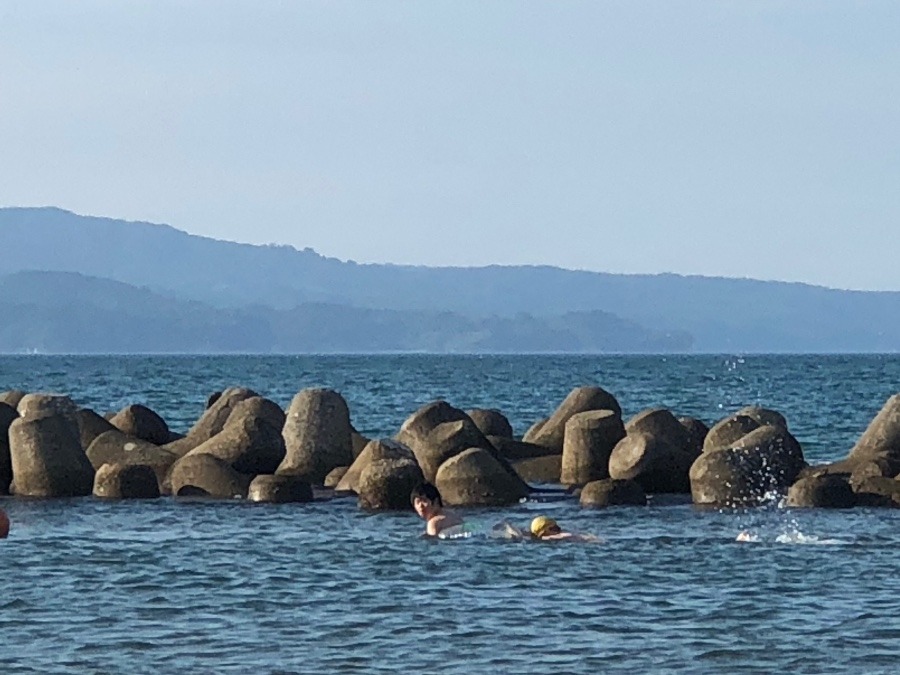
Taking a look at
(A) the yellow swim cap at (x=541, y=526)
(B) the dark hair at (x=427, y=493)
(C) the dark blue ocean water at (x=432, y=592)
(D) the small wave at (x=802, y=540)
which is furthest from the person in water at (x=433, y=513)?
(D) the small wave at (x=802, y=540)

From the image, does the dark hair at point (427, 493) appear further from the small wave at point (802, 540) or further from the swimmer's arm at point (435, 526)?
the small wave at point (802, 540)

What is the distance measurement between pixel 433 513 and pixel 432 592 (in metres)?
4.20

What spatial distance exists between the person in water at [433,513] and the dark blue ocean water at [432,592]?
34 cm

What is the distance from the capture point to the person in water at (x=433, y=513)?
976 inches

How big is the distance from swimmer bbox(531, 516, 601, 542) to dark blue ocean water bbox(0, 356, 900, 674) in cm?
34

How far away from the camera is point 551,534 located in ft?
80.3

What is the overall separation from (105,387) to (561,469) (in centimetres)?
6773

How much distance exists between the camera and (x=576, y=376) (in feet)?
414

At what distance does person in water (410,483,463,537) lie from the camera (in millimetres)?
24781

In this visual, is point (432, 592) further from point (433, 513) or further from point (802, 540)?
point (802, 540)

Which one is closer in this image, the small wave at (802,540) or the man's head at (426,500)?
the small wave at (802,540)

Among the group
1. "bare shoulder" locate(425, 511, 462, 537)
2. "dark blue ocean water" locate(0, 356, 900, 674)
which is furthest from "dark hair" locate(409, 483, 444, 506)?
"dark blue ocean water" locate(0, 356, 900, 674)

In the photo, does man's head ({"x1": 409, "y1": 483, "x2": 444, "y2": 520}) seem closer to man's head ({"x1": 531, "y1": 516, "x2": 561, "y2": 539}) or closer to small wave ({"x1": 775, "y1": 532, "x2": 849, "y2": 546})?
man's head ({"x1": 531, "y1": 516, "x2": 561, "y2": 539})

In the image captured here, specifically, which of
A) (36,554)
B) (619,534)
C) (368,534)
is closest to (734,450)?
(619,534)
